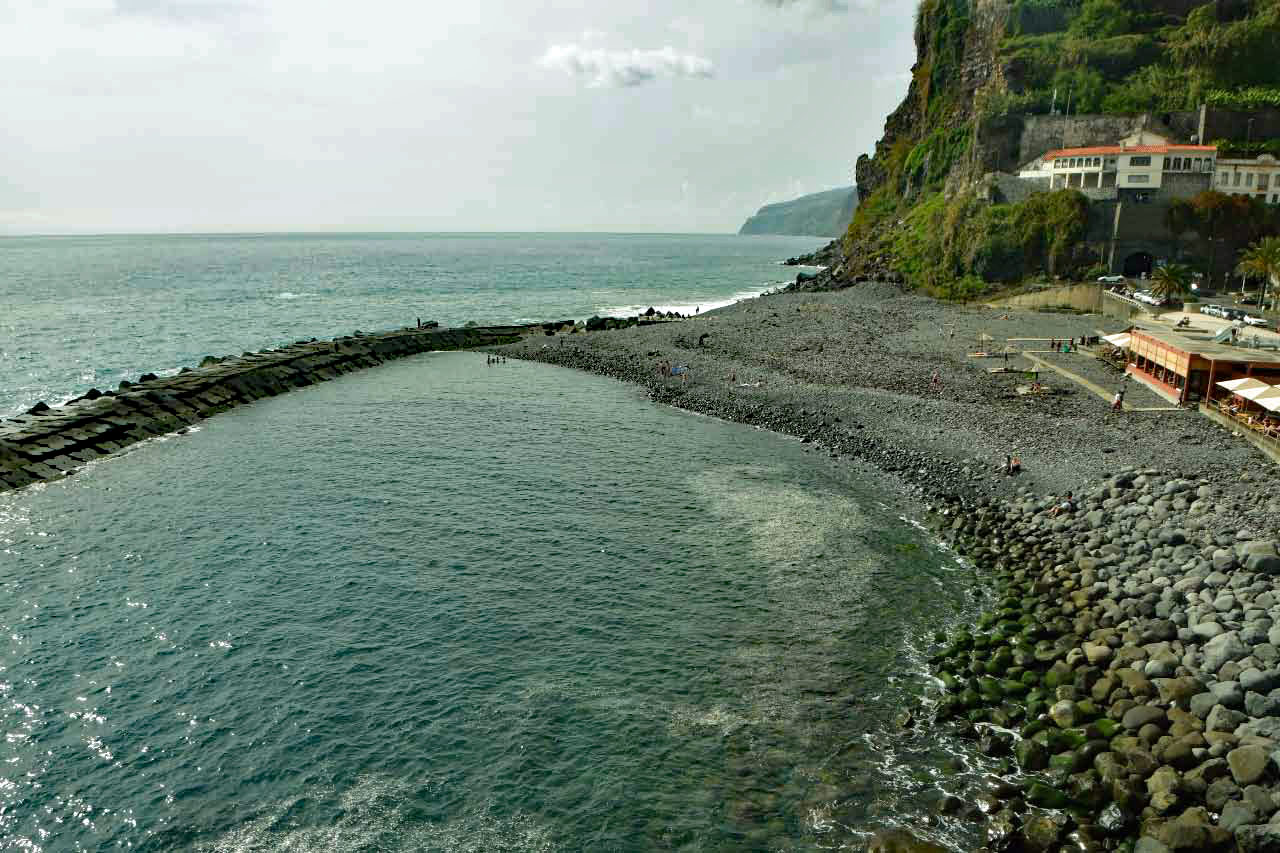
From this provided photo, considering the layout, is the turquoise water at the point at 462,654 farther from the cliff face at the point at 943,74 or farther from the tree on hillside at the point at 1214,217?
the cliff face at the point at 943,74

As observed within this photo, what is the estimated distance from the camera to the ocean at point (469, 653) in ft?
68.4

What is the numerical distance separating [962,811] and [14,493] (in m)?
50.6

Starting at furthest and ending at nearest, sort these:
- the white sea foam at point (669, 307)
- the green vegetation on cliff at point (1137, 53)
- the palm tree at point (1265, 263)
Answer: the white sea foam at point (669, 307), the green vegetation on cliff at point (1137, 53), the palm tree at point (1265, 263)

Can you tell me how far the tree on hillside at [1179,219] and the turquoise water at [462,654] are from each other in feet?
234

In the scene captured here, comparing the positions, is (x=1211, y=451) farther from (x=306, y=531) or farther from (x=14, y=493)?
(x=14, y=493)

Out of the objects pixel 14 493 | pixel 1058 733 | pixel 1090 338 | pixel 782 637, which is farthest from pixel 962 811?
pixel 1090 338

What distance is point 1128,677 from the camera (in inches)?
957

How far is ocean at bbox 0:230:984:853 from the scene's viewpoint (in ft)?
68.4

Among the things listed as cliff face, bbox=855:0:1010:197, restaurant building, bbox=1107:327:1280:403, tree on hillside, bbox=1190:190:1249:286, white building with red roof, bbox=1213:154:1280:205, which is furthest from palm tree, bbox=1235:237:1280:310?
cliff face, bbox=855:0:1010:197

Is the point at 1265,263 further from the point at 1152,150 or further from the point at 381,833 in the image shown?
the point at 381,833

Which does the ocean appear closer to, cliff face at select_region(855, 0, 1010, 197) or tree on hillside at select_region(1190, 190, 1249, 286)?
tree on hillside at select_region(1190, 190, 1249, 286)

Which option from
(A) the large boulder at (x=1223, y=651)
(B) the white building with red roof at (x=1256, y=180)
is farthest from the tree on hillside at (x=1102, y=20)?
(A) the large boulder at (x=1223, y=651)

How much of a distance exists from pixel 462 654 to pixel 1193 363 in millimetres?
46357

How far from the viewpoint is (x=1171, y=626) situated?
26.3 meters
